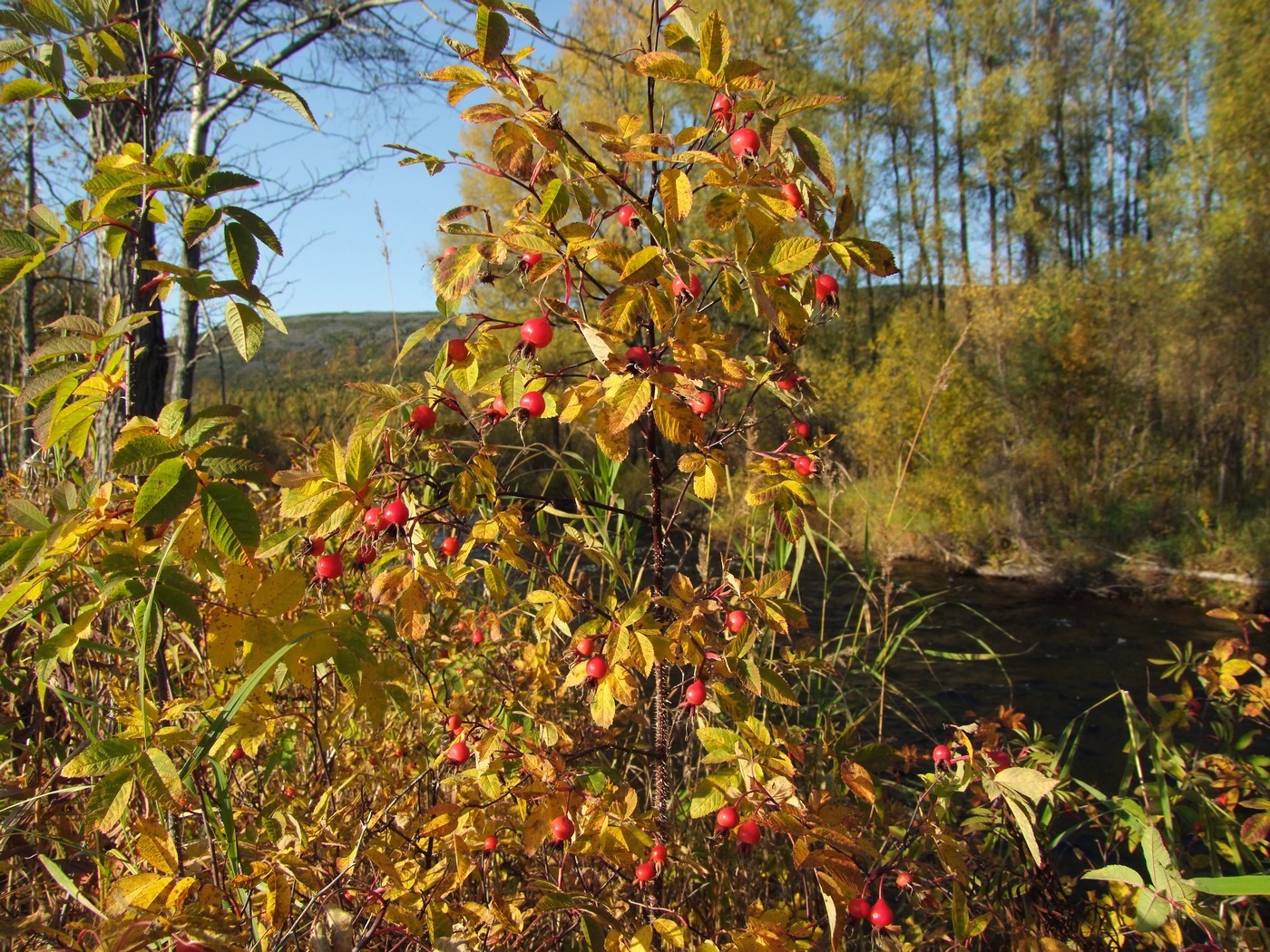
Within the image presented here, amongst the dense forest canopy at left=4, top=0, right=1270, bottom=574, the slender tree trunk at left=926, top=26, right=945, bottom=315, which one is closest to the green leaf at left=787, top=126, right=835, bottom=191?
the dense forest canopy at left=4, top=0, right=1270, bottom=574

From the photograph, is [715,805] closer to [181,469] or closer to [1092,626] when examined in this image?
[181,469]

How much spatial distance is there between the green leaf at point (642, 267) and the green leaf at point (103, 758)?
743 millimetres

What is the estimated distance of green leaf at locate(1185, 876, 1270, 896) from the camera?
0.70 meters

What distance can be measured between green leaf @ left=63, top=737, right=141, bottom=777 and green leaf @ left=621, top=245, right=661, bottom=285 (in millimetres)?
743

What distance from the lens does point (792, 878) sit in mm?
1751

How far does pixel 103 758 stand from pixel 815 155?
1.06m

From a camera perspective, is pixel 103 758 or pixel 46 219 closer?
pixel 103 758

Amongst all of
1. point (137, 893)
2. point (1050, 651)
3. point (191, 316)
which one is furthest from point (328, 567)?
point (1050, 651)

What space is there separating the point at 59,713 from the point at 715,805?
1.61 metres

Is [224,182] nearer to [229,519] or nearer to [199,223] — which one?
[199,223]

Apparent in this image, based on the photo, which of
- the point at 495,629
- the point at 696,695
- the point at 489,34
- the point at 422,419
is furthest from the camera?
the point at 495,629

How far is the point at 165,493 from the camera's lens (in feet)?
2.33

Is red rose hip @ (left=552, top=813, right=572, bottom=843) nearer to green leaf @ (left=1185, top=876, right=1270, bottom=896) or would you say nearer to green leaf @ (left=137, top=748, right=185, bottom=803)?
green leaf @ (left=137, top=748, right=185, bottom=803)

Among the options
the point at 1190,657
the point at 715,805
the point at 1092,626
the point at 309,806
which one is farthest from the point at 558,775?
the point at 1092,626
